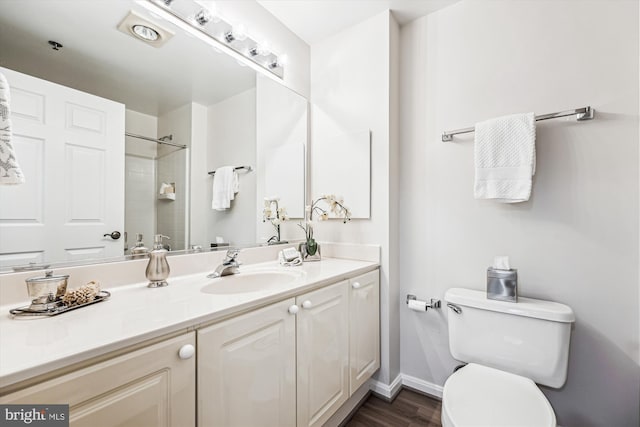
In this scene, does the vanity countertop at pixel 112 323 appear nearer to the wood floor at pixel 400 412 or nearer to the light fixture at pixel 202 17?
the wood floor at pixel 400 412

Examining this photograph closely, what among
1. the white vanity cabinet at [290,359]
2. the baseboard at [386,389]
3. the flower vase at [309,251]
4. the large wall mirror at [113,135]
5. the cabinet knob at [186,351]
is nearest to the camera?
the cabinet knob at [186,351]

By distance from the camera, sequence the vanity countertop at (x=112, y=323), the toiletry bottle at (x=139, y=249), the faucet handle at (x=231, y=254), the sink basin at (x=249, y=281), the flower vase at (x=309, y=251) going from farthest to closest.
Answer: the flower vase at (x=309, y=251), the faucet handle at (x=231, y=254), the sink basin at (x=249, y=281), the toiletry bottle at (x=139, y=249), the vanity countertop at (x=112, y=323)

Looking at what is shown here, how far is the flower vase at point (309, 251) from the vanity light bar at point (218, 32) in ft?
3.59

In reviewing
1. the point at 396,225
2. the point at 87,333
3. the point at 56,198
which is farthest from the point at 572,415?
the point at 56,198

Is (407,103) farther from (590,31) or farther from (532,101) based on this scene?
(590,31)

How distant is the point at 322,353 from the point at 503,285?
900 millimetres

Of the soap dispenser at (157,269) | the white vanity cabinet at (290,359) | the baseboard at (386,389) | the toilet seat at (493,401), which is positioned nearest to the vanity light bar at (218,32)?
the soap dispenser at (157,269)

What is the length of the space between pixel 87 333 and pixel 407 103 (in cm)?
187

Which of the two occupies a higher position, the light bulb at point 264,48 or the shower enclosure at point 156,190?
the light bulb at point 264,48

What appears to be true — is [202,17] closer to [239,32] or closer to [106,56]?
[239,32]

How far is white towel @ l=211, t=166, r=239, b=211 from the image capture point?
4.92 ft

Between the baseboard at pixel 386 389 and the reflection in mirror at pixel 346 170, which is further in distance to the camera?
the reflection in mirror at pixel 346 170

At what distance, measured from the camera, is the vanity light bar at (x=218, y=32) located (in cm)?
132

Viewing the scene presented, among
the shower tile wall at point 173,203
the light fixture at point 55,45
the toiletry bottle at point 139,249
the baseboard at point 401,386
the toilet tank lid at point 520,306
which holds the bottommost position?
the baseboard at point 401,386
